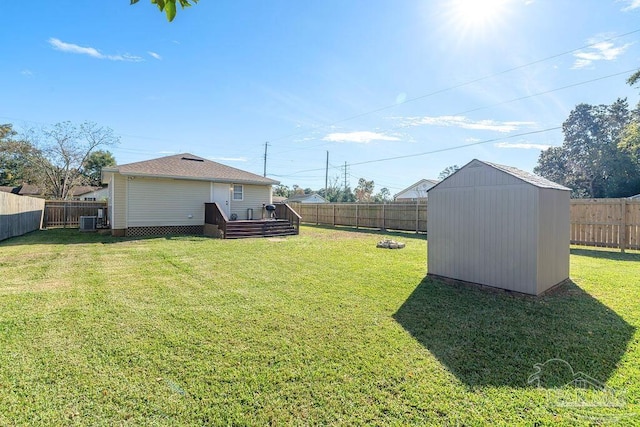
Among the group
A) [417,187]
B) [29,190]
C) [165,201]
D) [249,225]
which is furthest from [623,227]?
[29,190]

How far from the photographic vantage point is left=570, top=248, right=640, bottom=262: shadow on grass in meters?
7.66

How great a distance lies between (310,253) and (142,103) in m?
15.8

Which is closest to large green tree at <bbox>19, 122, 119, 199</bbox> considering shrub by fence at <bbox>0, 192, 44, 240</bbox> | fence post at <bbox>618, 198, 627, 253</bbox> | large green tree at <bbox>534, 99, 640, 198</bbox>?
shrub by fence at <bbox>0, 192, 44, 240</bbox>

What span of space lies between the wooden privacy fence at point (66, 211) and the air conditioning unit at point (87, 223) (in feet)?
9.23

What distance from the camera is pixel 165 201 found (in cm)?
1257

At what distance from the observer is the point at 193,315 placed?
376cm

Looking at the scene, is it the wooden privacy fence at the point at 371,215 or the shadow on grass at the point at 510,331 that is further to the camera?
the wooden privacy fence at the point at 371,215

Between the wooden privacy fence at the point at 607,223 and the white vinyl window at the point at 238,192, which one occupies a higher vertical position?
the white vinyl window at the point at 238,192

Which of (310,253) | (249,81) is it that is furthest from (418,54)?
(310,253)

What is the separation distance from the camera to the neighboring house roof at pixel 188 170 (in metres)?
11.9

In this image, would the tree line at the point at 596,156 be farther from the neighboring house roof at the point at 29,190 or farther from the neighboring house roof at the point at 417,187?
the neighboring house roof at the point at 29,190

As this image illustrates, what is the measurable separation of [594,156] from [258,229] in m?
34.4

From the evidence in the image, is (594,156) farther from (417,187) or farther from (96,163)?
(96,163)

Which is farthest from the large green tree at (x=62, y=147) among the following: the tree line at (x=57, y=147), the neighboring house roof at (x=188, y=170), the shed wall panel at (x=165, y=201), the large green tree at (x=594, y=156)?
the large green tree at (x=594, y=156)
